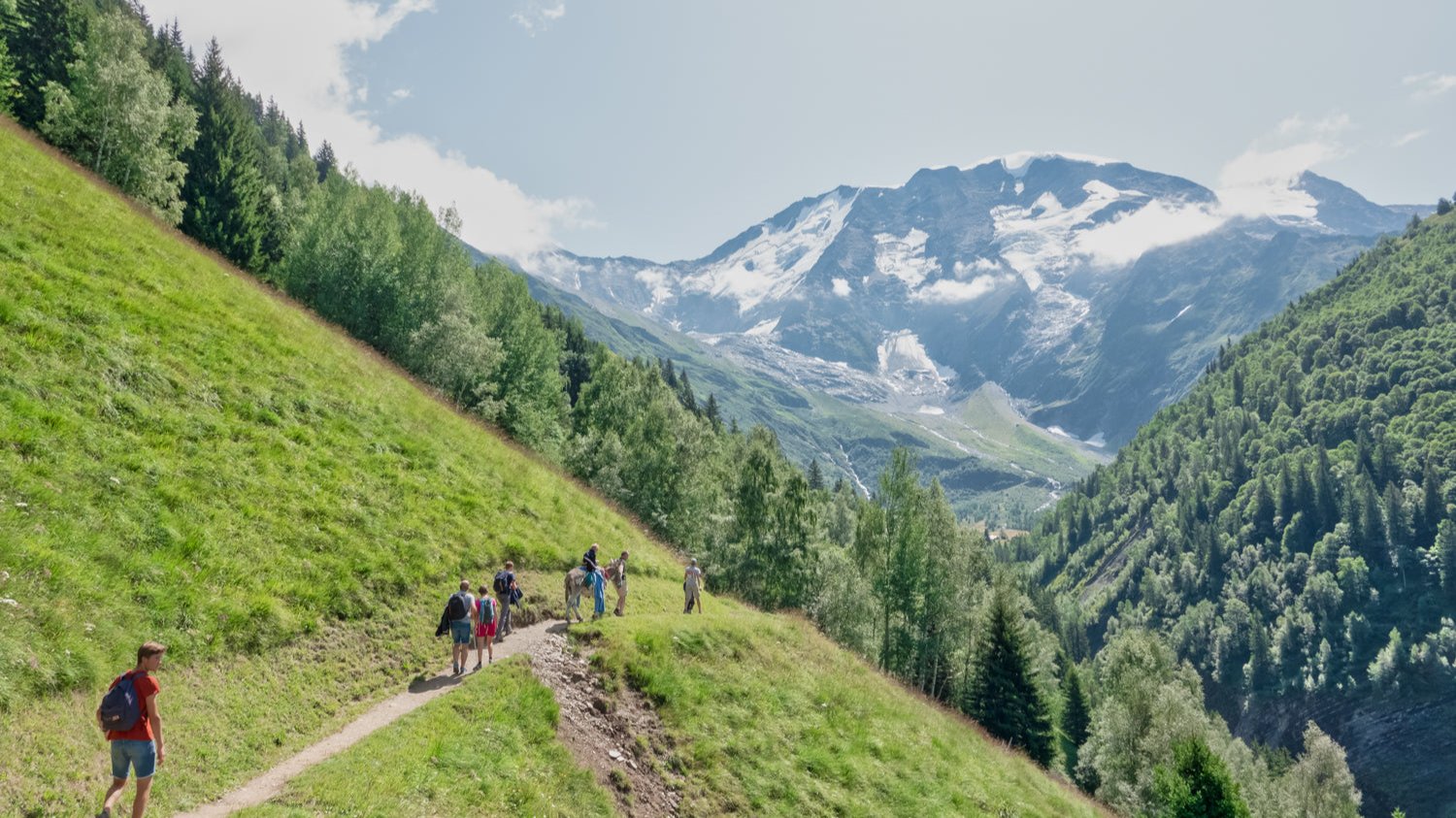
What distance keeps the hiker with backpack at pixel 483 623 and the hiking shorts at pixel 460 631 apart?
0.62 m

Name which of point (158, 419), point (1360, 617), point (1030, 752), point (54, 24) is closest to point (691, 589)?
point (158, 419)

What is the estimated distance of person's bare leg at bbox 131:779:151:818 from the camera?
1151 centimetres

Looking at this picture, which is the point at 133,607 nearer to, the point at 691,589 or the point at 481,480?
the point at 481,480

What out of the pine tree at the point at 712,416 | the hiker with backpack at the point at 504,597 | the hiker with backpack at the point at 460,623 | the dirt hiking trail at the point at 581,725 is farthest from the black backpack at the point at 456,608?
the pine tree at the point at 712,416

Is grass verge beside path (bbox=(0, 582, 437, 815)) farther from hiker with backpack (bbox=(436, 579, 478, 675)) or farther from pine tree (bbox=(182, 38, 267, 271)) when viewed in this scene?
pine tree (bbox=(182, 38, 267, 271))

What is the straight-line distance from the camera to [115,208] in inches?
1284

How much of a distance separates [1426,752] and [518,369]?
720 feet

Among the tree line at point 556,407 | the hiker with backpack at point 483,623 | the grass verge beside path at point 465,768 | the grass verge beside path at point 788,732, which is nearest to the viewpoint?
the grass verge beside path at point 465,768

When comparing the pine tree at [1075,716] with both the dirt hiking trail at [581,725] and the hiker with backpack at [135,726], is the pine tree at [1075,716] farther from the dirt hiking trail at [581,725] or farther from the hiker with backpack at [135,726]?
the hiker with backpack at [135,726]

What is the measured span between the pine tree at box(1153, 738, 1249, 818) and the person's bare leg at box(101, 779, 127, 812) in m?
42.0

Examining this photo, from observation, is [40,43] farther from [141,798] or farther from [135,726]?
[141,798]

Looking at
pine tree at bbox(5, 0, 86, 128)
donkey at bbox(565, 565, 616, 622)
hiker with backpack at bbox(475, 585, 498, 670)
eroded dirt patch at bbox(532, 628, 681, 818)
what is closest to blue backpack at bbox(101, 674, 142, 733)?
eroded dirt patch at bbox(532, 628, 681, 818)

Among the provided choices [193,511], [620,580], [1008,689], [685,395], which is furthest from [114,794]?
[685,395]

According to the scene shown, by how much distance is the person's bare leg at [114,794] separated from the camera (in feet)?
37.6
